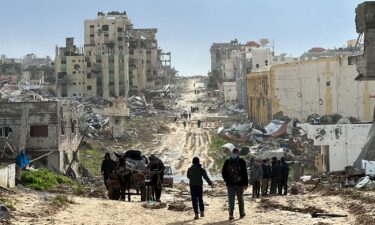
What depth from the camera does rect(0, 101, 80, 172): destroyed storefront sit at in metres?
33.5

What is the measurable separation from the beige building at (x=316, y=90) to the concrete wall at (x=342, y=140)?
58.1ft

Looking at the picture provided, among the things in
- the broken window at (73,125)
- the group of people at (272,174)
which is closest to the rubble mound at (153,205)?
the group of people at (272,174)

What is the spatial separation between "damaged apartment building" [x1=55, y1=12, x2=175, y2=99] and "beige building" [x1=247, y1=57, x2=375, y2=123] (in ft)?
133

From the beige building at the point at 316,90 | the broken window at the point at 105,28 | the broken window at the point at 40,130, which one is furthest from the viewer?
the broken window at the point at 105,28

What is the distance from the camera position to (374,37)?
66.8 ft

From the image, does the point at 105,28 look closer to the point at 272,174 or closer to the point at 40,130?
the point at 40,130

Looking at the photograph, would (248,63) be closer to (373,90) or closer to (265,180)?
(373,90)

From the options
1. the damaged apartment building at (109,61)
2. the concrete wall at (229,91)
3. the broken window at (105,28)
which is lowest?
the concrete wall at (229,91)

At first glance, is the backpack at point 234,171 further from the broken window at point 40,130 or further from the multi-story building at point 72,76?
the multi-story building at point 72,76

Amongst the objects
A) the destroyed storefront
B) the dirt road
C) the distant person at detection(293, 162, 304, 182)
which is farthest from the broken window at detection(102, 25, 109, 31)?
the destroyed storefront

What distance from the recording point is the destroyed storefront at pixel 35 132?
33531mm

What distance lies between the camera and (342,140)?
35594mm

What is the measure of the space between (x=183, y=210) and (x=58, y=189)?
20.6 ft

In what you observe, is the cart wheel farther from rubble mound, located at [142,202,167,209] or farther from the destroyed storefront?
the destroyed storefront
